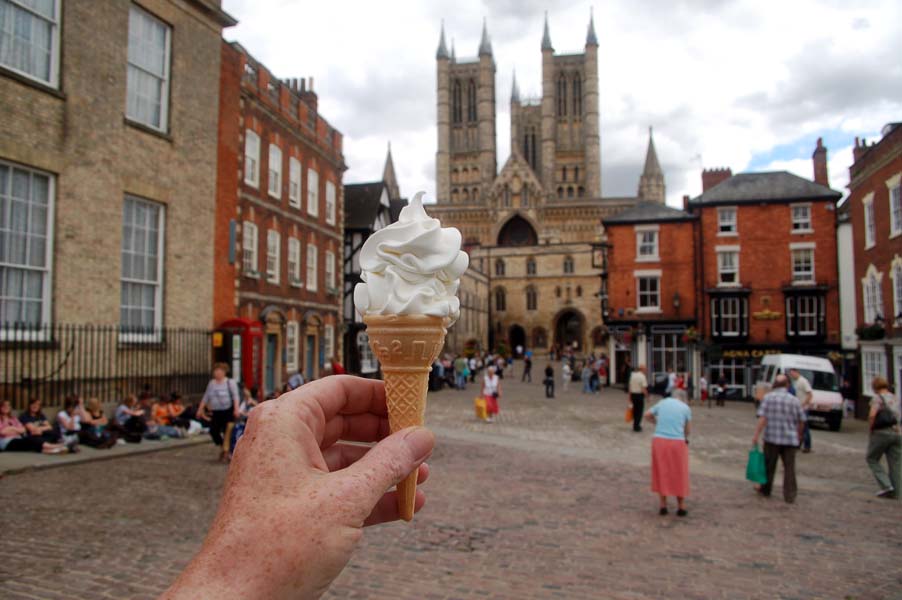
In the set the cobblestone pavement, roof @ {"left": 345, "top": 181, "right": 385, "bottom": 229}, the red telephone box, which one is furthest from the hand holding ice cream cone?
roof @ {"left": 345, "top": 181, "right": 385, "bottom": 229}

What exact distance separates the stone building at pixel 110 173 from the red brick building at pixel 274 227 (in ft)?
2.87

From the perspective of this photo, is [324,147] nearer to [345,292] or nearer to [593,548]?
[345,292]

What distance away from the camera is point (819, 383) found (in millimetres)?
20953

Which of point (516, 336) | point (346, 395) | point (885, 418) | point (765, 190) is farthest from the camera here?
point (516, 336)

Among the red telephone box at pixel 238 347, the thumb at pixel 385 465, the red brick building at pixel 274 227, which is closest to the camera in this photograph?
the thumb at pixel 385 465

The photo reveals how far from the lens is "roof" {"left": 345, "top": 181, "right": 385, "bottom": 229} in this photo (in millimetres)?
31312

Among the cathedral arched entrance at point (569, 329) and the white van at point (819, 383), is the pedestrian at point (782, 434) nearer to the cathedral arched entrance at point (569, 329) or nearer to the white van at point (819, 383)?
the white van at point (819, 383)

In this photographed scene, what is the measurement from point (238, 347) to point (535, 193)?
70823mm

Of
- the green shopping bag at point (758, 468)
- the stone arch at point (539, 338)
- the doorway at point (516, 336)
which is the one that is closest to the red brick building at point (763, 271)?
the green shopping bag at point (758, 468)

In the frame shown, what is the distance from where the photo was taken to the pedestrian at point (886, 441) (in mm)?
9602

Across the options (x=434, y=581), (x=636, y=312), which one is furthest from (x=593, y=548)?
(x=636, y=312)

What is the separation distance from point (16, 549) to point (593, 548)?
5852 millimetres

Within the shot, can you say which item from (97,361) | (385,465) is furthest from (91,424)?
(385,465)

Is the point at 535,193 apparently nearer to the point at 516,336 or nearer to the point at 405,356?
the point at 516,336
